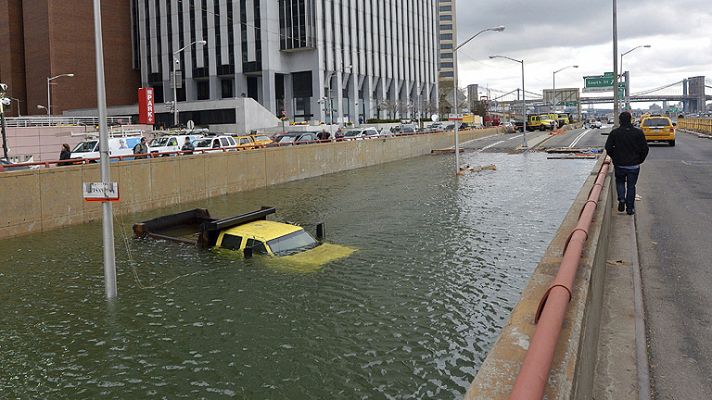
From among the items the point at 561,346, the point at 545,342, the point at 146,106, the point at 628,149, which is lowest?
the point at 561,346

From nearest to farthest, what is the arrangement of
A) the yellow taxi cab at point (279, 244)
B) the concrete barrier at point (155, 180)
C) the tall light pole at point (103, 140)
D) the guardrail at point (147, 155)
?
the tall light pole at point (103, 140), the yellow taxi cab at point (279, 244), the concrete barrier at point (155, 180), the guardrail at point (147, 155)

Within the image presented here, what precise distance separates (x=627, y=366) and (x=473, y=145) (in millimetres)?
51114

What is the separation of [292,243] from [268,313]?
3962 mm

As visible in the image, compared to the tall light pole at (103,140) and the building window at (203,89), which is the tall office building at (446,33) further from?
the tall light pole at (103,140)

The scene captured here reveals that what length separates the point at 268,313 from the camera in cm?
991

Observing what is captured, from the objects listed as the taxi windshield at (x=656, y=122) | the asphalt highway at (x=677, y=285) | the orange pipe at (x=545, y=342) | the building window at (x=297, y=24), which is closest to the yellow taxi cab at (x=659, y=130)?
the taxi windshield at (x=656, y=122)

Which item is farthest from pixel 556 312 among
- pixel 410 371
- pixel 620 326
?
pixel 410 371

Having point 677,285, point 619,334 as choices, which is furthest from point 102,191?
point 677,285

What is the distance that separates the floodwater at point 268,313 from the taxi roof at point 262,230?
63 cm

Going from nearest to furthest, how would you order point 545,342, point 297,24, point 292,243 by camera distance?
point 545,342 → point 292,243 → point 297,24

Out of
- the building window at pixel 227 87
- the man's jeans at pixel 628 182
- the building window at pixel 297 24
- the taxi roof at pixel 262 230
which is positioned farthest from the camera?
the building window at pixel 227 87

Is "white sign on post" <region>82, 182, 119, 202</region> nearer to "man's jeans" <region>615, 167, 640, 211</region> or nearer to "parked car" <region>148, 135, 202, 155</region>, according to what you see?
"man's jeans" <region>615, 167, 640, 211</region>

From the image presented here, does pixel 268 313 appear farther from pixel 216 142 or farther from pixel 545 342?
pixel 216 142

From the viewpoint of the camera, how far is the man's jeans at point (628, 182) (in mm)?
12719
